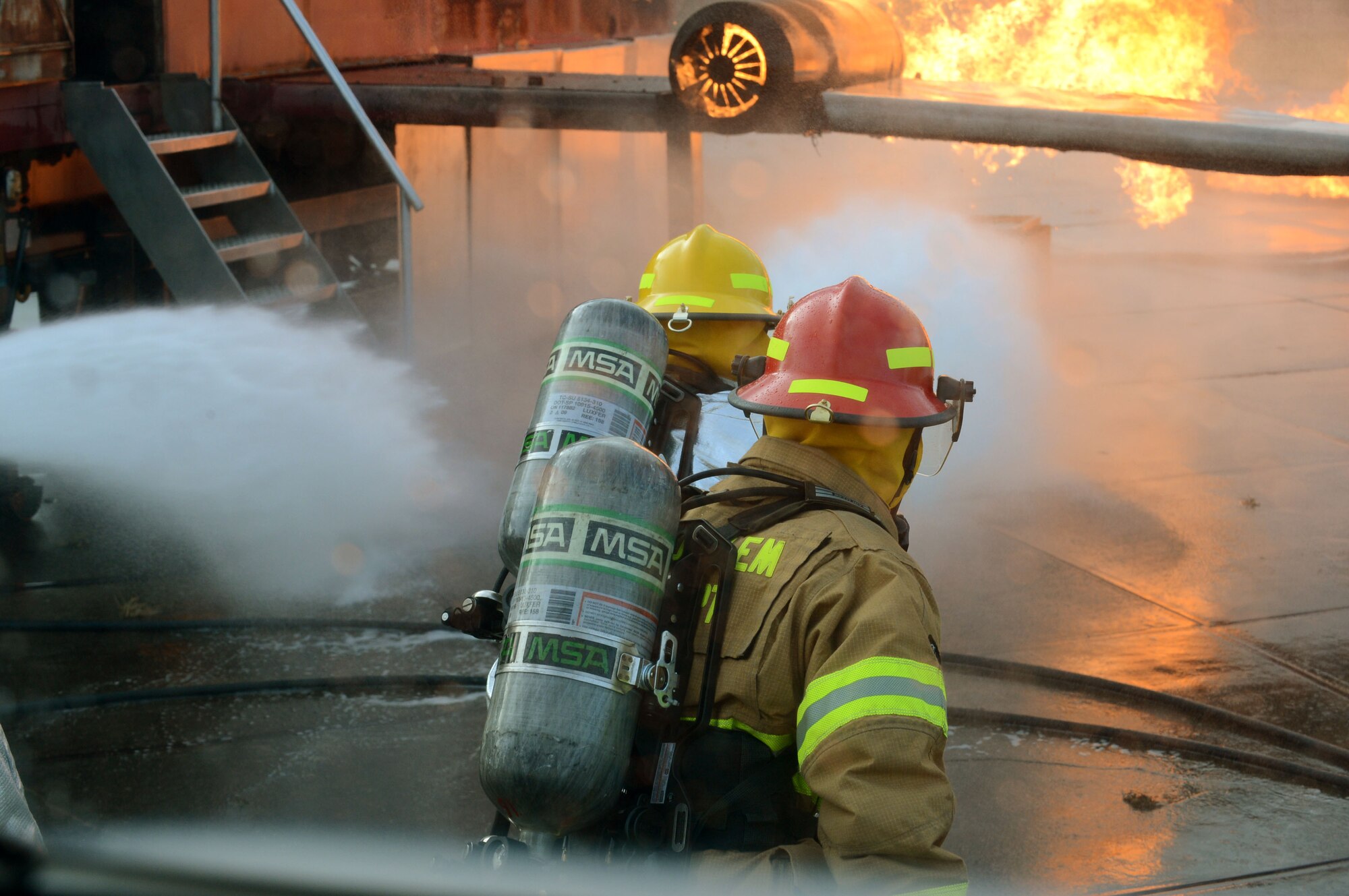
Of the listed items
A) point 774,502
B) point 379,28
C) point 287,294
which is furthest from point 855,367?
point 379,28

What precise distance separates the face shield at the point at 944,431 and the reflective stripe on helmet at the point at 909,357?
0.05m

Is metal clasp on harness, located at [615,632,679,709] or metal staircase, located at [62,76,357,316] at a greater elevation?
metal staircase, located at [62,76,357,316]

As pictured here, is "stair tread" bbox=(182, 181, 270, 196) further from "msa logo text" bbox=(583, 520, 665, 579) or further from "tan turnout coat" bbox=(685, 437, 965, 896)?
"tan turnout coat" bbox=(685, 437, 965, 896)

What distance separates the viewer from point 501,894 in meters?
0.49

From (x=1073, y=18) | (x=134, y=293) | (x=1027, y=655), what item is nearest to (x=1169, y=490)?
(x=1027, y=655)

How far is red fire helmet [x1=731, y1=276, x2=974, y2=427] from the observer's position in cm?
222

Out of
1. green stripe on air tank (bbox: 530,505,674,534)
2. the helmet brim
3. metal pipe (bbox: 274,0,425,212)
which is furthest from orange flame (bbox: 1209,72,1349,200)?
green stripe on air tank (bbox: 530,505,674,534)

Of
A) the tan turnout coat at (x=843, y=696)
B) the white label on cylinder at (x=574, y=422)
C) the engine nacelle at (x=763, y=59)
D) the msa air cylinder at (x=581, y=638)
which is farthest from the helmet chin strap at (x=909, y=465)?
the engine nacelle at (x=763, y=59)

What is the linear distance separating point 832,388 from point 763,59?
175 inches

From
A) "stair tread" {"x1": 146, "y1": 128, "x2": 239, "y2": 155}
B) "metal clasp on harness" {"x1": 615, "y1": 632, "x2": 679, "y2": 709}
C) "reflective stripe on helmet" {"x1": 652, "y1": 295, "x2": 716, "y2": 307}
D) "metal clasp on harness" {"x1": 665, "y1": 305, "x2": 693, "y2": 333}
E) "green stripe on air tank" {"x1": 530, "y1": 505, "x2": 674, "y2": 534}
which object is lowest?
"metal clasp on harness" {"x1": 615, "y1": 632, "x2": 679, "y2": 709}

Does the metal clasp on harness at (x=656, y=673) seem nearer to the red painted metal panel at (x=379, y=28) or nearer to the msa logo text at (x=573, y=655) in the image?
the msa logo text at (x=573, y=655)

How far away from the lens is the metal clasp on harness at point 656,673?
6.14ft

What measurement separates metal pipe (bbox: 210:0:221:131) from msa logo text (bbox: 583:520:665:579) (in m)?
5.51

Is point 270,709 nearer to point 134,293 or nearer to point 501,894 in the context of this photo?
point 134,293
